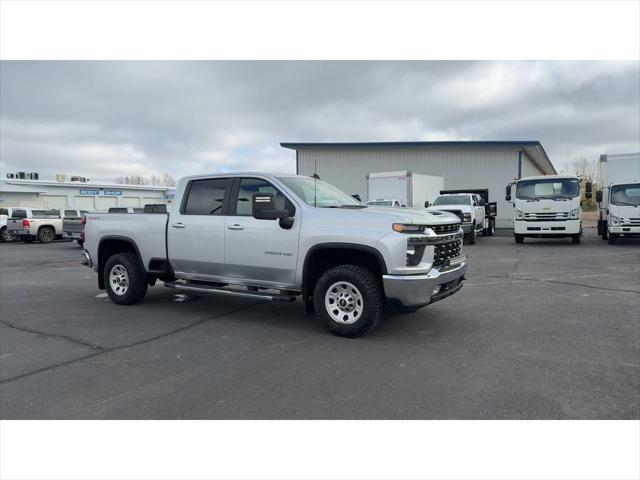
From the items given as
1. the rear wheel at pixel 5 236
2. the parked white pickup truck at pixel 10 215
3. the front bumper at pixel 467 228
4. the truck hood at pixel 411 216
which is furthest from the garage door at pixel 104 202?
the truck hood at pixel 411 216

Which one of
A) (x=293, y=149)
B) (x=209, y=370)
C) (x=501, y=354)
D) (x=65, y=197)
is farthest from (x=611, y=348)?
(x=65, y=197)

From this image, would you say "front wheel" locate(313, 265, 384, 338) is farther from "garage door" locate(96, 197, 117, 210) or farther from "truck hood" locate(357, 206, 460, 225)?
"garage door" locate(96, 197, 117, 210)

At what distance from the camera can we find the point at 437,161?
1316 inches

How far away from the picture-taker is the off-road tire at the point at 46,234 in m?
23.7

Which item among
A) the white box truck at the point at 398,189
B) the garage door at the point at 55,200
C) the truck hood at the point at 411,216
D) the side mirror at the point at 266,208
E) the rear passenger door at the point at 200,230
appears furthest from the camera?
the garage door at the point at 55,200

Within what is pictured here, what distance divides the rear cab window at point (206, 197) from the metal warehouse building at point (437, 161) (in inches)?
887

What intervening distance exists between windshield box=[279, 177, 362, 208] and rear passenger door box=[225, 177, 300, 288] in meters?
0.22

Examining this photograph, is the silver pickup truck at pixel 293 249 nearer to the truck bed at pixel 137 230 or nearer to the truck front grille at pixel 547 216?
the truck bed at pixel 137 230

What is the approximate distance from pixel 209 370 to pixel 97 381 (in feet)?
3.24

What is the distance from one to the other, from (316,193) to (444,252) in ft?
6.09

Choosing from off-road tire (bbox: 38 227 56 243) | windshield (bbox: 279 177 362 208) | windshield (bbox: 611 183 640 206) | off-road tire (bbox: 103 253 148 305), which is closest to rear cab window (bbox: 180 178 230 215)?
windshield (bbox: 279 177 362 208)

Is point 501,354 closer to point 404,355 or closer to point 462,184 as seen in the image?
point 404,355

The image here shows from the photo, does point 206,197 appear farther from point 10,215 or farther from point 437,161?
point 437,161

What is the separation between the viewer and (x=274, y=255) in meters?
6.04
